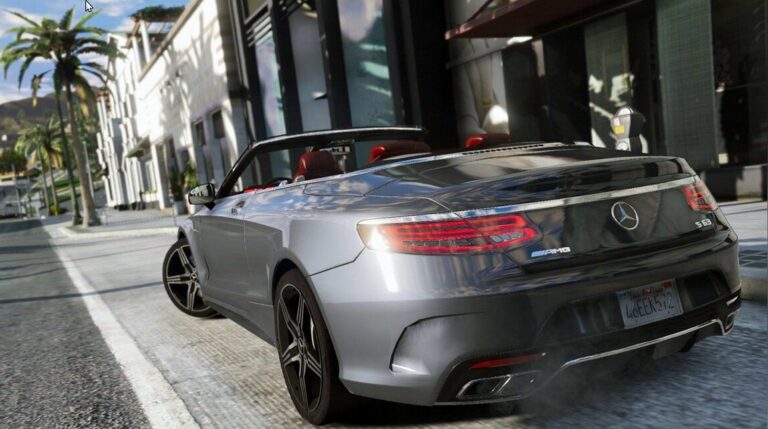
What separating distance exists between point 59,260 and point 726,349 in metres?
14.2

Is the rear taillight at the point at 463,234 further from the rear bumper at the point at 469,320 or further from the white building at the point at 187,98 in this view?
the white building at the point at 187,98

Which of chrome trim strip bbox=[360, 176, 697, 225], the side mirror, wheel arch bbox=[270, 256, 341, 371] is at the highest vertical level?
the side mirror

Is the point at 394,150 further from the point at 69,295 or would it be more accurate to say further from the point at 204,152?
the point at 204,152

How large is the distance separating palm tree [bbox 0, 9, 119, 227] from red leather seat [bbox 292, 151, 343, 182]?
1234 inches

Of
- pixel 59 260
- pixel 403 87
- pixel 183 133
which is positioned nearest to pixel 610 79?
pixel 403 87

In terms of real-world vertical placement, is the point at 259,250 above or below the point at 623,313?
above

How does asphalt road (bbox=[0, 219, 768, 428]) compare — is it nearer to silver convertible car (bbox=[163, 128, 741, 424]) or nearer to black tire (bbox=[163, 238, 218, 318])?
black tire (bbox=[163, 238, 218, 318])

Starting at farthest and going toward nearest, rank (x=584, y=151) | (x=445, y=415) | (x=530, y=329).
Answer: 1. (x=584, y=151)
2. (x=445, y=415)
3. (x=530, y=329)

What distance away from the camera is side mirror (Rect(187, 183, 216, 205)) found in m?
4.60

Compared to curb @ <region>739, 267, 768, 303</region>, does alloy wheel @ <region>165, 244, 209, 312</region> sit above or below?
above

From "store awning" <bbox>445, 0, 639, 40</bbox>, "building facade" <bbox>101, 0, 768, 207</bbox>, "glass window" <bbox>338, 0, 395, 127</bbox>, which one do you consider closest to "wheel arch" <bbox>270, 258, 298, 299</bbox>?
"building facade" <bbox>101, 0, 768, 207</bbox>

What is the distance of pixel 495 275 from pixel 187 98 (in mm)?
30924

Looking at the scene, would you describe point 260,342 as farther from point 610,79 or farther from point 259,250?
point 610,79

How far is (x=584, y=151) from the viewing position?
9.96ft
